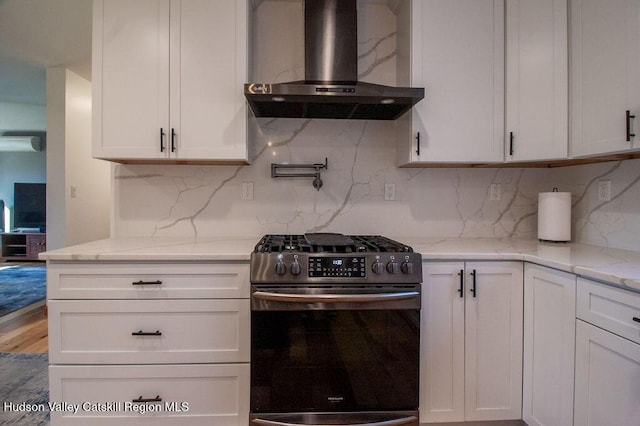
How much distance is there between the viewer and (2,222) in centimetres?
688

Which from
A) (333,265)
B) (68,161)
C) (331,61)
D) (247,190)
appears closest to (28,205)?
(68,161)

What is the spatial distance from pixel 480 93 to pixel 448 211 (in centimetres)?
74

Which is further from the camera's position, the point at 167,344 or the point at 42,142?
the point at 42,142

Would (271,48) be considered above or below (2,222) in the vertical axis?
above

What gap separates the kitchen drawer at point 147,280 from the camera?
1.51 m

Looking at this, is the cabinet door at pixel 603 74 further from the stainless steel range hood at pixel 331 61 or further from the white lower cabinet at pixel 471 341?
the stainless steel range hood at pixel 331 61

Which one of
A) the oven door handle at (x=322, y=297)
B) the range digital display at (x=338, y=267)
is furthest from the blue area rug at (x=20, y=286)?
the range digital display at (x=338, y=267)

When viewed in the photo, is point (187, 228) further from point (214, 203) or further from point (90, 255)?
point (90, 255)

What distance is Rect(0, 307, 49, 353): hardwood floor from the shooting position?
2557mm

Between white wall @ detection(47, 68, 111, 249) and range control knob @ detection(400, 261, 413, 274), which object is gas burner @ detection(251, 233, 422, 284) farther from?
white wall @ detection(47, 68, 111, 249)

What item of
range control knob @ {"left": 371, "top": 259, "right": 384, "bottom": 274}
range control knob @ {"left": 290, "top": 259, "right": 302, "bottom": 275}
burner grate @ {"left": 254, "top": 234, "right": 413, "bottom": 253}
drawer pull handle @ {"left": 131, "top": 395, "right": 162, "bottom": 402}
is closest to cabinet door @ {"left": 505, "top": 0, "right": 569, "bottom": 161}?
burner grate @ {"left": 254, "top": 234, "right": 413, "bottom": 253}

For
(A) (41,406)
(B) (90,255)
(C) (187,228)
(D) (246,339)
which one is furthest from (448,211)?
(A) (41,406)

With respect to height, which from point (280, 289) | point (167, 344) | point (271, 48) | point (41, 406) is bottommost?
point (41, 406)

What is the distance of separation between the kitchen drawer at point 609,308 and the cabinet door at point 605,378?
0.03 m
